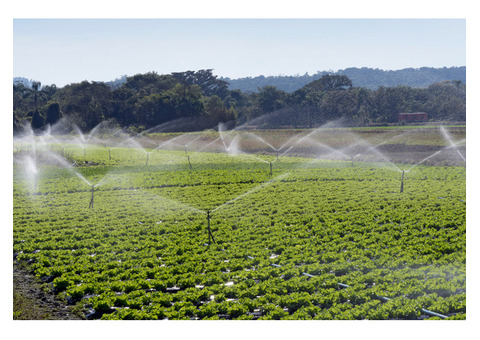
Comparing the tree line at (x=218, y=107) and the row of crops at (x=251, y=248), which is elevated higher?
the tree line at (x=218, y=107)

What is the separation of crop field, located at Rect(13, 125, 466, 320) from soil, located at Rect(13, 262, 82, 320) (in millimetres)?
273

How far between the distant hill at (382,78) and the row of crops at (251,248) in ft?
349

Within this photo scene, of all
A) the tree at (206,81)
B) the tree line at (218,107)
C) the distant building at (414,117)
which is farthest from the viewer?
the tree at (206,81)

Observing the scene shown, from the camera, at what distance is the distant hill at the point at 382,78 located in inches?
5620

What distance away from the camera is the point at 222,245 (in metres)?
15.0

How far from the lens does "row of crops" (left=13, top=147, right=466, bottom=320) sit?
1038 centimetres

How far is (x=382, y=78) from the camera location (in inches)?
Result: 6137

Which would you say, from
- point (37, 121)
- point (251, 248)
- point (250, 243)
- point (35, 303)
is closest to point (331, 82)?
point (37, 121)

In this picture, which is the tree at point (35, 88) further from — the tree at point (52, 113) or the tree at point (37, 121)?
the tree at point (37, 121)

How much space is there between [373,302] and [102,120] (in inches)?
2635

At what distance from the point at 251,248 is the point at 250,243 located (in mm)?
712

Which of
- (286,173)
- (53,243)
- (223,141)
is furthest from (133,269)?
(223,141)

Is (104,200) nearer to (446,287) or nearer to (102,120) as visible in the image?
(446,287)

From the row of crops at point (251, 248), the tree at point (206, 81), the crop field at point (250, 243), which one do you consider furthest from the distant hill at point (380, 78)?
the row of crops at point (251, 248)
